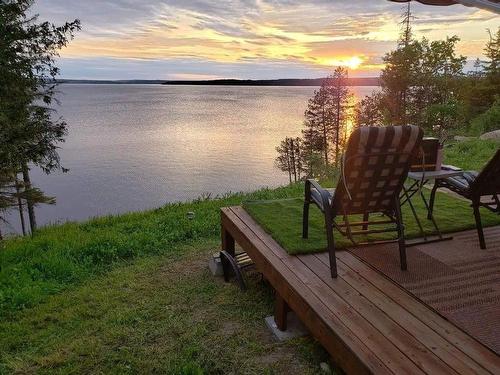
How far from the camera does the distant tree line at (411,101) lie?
19.4 metres

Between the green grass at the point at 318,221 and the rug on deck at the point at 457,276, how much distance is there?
0.17 meters

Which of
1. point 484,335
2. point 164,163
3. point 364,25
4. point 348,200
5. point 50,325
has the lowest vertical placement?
point 164,163

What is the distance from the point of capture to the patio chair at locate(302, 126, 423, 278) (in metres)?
2.51

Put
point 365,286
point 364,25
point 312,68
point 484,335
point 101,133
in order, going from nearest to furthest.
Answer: point 484,335 → point 365,286 → point 364,25 → point 101,133 → point 312,68

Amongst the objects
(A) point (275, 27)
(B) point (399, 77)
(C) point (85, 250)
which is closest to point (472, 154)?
(C) point (85, 250)

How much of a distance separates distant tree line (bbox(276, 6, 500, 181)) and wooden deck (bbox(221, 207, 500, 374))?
45.5ft

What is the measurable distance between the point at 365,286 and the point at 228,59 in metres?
55.0

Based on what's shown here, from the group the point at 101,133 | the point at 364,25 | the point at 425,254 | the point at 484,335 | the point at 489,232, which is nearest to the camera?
the point at 484,335

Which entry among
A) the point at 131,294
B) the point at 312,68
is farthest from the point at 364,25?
the point at 312,68

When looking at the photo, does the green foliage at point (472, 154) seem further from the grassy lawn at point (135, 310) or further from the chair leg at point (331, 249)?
the chair leg at point (331, 249)

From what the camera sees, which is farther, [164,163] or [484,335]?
[164,163]

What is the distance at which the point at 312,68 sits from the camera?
157 ft

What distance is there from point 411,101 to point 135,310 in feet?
82.5

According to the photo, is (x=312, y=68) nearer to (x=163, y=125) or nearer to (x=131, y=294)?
(x=163, y=125)
